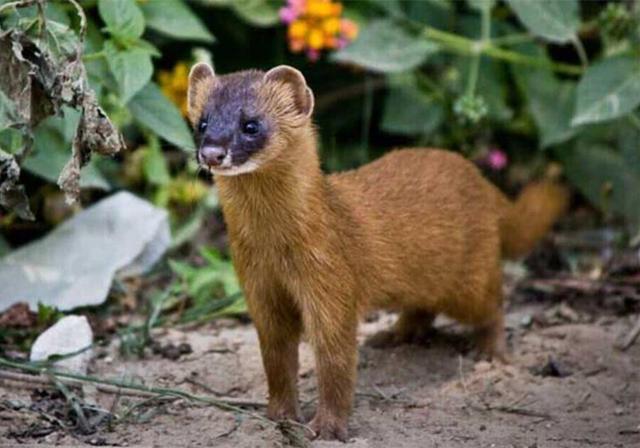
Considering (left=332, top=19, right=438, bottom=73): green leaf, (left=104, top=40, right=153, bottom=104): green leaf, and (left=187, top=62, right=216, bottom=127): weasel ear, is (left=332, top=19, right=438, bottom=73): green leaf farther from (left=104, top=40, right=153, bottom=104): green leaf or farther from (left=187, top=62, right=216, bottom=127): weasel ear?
(left=187, top=62, right=216, bottom=127): weasel ear

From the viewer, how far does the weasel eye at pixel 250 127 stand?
184 inches

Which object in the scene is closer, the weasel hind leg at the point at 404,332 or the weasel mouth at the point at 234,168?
the weasel mouth at the point at 234,168

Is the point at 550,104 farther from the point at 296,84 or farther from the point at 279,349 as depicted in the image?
the point at 279,349

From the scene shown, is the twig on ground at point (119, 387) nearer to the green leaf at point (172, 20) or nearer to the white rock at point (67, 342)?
the white rock at point (67, 342)

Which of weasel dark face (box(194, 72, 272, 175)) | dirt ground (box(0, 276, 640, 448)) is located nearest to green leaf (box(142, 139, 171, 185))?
dirt ground (box(0, 276, 640, 448))

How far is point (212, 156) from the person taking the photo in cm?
443

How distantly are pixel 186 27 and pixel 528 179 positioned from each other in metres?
2.85

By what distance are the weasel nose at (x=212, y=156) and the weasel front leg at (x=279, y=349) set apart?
27.7 inches

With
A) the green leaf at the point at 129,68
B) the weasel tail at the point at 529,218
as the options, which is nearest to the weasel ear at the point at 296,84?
the green leaf at the point at 129,68

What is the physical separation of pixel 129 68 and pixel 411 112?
260cm

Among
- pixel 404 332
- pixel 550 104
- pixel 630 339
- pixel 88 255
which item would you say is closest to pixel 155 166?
pixel 88 255

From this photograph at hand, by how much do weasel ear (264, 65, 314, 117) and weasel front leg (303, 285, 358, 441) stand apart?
71 cm

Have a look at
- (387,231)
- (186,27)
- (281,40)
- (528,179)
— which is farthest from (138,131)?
(387,231)

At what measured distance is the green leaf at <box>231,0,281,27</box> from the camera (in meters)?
7.67
